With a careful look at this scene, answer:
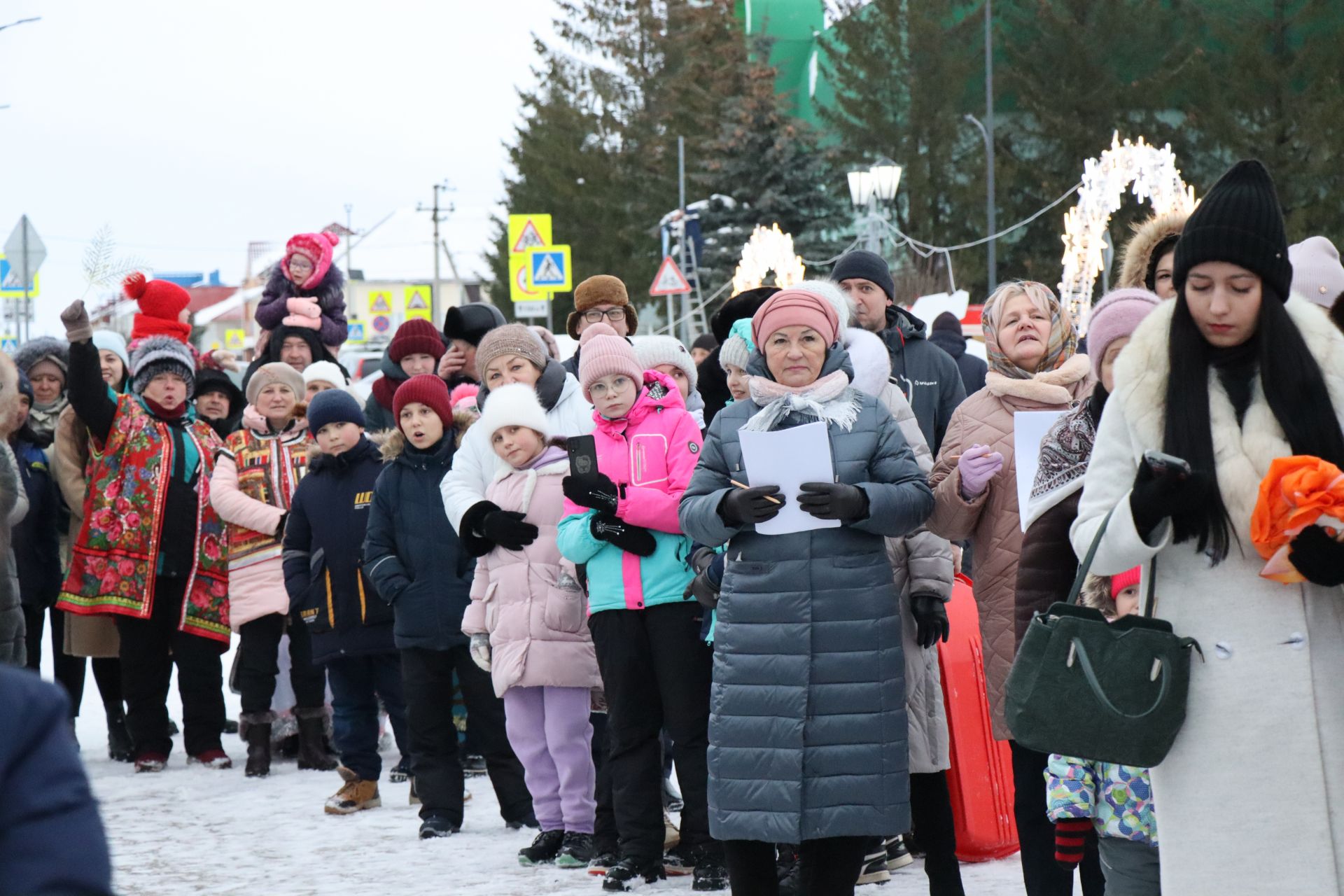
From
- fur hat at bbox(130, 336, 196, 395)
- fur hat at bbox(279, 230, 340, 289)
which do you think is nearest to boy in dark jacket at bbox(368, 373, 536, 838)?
fur hat at bbox(130, 336, 196, 395)

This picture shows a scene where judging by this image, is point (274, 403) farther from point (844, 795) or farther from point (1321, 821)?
point (1321, 821)

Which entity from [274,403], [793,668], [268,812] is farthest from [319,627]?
[793,668]

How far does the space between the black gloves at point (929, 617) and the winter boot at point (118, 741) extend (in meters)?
5.68

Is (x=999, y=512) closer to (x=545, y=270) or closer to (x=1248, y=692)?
(x=1248, y=692)

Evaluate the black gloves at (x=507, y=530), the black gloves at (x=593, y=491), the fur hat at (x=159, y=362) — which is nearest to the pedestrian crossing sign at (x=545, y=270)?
the fur hat at (x=159, y=362)

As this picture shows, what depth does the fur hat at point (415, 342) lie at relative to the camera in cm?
917

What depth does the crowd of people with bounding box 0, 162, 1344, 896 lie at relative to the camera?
10.9 ft

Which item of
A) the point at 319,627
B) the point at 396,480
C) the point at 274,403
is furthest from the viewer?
the point at 274,403

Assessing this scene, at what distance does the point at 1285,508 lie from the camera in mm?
3115

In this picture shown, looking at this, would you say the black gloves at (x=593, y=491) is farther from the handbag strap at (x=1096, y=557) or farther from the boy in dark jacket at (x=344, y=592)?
the handbag strap at (x=1096, y=557)

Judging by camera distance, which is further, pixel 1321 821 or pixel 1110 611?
pixel 1110 611

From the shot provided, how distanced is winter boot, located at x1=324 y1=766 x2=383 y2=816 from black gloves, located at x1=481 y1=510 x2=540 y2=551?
182 centimetres

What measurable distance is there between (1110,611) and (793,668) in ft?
3.27

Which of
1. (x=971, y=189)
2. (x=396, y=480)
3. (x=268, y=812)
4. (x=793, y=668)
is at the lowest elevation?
(x=268, y=812)
